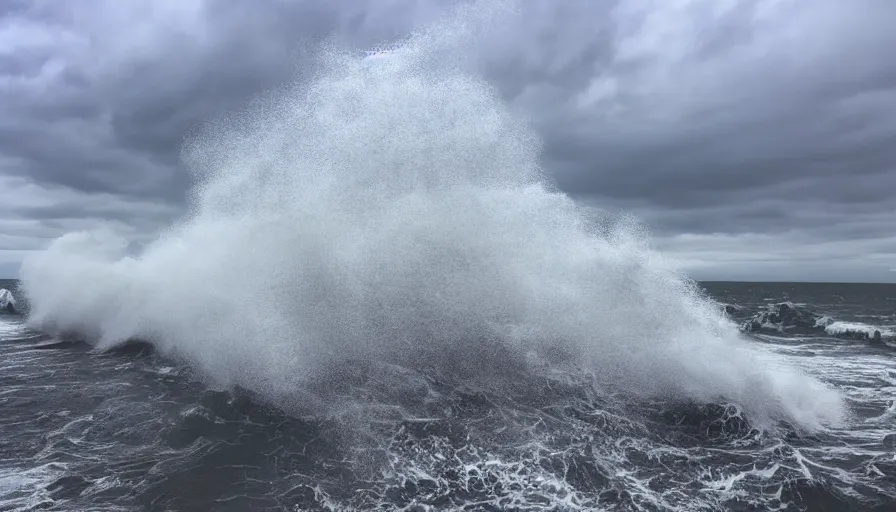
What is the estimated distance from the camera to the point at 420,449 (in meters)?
12.1

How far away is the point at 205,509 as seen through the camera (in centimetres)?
963

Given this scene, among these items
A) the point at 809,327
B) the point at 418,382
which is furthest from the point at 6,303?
the point at 809,327

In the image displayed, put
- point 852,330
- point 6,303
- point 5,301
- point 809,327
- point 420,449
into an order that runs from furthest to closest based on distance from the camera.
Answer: point 5,301
point 6,303
point 809,327
point 852,330
point 420,449

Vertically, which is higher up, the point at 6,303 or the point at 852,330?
the point at 6,303

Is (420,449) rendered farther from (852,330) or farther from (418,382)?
(852,330)

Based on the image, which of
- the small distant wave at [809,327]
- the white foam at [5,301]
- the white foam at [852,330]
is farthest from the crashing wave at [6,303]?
the white foam at [852,330]

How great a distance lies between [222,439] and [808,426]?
16867 mm

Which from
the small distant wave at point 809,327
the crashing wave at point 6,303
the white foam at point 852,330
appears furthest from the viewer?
the crashing wave at point 6,303

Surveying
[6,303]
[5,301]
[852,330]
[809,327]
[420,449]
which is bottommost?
[420,449]

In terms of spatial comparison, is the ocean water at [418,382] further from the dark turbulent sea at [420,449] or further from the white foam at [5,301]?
the white foam at [5,301]

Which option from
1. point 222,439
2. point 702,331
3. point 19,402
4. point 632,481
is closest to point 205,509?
point 222,439

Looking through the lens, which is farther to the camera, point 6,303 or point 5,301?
point 5,301

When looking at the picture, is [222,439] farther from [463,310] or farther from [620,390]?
[620,390]

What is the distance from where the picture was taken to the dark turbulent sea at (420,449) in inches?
401
